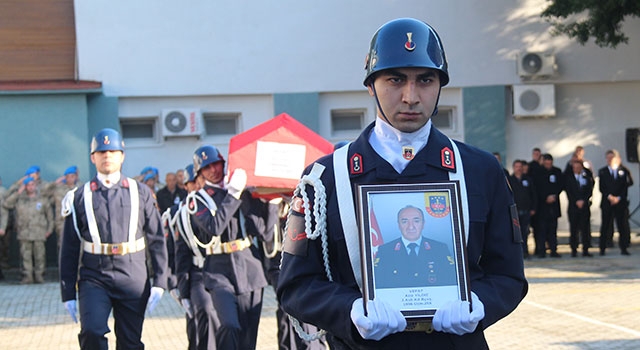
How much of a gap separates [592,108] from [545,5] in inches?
110

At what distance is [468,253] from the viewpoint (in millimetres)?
3244

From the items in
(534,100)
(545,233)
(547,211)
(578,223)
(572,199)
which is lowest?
(545,233)

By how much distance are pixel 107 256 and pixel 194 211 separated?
99 centimetres

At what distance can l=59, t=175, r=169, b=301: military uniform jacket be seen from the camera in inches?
320

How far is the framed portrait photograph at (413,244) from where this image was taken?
9.91 feet

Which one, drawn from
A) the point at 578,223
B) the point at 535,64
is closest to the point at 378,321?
the point at 578,223

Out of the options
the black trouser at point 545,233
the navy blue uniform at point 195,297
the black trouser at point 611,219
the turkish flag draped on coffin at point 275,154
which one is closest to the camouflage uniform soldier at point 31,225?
the black trouser at point 545,233

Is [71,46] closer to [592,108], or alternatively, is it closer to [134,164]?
[134,164]

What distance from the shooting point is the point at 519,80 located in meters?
23.1

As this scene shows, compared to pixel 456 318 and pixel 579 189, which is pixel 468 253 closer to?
pixel 456 318

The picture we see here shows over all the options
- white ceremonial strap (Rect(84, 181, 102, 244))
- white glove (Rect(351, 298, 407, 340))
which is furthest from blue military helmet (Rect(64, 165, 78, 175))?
white glove (Rect(351, 298, 407, 340))

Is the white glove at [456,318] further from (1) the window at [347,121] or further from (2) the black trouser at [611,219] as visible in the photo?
(1) the window at [347,121]

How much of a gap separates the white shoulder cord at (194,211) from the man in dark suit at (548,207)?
40.2 ft

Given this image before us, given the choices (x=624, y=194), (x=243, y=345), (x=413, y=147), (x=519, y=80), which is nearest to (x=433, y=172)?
(x=413, y=147)
